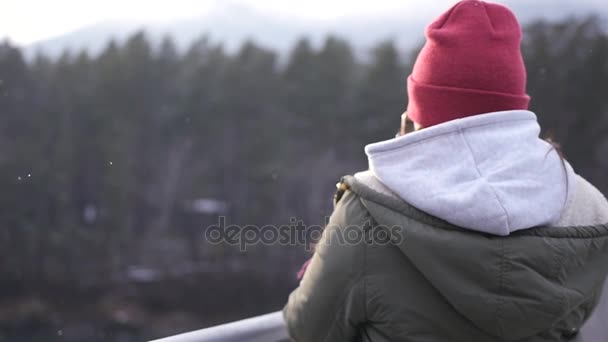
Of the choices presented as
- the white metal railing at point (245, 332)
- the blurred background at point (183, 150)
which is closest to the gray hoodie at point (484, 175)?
the white metal railing at point (245, 332)

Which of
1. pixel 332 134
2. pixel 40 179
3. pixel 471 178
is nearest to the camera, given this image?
pixel 471 178

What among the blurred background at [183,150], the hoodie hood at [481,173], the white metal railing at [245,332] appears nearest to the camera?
the hoodie hood at [481,173]

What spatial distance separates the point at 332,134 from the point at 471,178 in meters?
4.12

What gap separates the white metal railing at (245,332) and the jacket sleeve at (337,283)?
0.29m

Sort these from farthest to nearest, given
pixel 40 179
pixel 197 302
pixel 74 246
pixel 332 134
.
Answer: pixel 332 134 < pixel 197 302 < pixel 74 246 < pixel 40 179

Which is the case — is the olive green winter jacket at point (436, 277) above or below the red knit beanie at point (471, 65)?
below

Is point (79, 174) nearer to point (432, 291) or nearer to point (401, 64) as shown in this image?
point (401, 64)

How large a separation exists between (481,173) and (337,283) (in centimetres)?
23

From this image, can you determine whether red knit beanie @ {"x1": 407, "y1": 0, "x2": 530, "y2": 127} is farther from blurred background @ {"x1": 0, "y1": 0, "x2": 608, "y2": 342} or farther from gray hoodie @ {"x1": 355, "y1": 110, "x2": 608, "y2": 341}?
blurred background @ {"x1": 0, "y1": 0, "x2": 608, "y2": 342}

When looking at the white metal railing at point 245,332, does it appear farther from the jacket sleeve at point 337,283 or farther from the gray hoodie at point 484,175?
the gray hoodie at point 484,175

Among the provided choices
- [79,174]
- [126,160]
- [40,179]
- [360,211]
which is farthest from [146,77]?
[360,211]

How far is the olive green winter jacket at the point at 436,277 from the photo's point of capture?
765 millimetres

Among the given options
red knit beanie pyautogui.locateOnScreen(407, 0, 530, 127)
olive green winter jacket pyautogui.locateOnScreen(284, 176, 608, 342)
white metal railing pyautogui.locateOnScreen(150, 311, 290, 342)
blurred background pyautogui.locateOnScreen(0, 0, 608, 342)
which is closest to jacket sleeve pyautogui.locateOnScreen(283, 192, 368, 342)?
olive green winter jacket pyautogui.locateOnScreen(284, 176, 608, 342)

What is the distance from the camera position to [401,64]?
457cm
